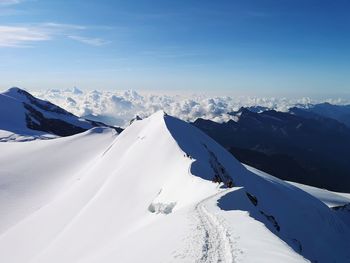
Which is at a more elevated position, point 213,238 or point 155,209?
point 213,238

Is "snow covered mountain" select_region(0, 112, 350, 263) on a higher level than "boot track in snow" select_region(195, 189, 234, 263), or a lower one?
lower

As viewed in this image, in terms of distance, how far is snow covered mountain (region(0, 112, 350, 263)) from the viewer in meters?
22.9

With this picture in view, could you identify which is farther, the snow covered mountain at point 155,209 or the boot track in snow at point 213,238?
the snow covered mountain at point 155,209

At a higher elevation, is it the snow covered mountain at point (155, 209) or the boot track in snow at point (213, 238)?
the boot track in snow at point (213, 238)

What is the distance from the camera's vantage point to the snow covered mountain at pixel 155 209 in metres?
22.9

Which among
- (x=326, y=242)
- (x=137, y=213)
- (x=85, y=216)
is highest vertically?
(x=137, y=213)

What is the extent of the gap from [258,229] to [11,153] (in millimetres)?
92888

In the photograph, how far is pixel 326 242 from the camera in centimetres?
6800

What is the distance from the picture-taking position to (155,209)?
40.4 m

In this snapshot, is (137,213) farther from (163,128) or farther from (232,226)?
(163,128)

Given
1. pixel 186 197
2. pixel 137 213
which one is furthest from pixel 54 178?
pixel 186 197

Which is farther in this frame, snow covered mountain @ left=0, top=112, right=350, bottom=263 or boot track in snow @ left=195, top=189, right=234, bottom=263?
snow covered mountain @ left=0, top=112, right=350, bottom=263

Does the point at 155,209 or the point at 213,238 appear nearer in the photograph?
the point at 213,238

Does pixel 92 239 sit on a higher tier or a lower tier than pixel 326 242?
higher
